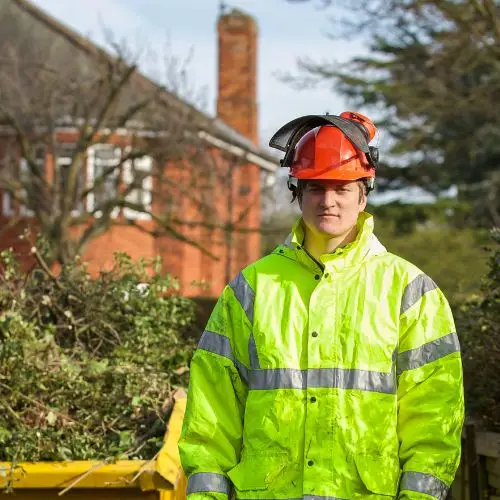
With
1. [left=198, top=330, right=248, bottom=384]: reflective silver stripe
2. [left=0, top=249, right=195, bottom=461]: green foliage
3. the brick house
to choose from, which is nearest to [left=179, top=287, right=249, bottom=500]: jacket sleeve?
[left=198, top=330, right=248, bottom=384]: reflective silver stripe

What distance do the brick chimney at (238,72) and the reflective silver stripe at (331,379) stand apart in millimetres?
25008

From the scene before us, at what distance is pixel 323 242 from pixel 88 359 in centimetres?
263

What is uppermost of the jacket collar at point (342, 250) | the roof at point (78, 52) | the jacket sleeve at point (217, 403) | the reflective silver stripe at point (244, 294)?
the roof at point (78, 52)

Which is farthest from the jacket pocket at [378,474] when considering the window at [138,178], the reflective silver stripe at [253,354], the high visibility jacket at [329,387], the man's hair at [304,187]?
the window at [138,178]

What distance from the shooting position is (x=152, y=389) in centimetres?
574

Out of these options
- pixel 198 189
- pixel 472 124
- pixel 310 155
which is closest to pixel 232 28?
pixel 472 124

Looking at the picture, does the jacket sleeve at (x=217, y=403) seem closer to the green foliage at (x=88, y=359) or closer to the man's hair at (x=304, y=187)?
the man's hair at (x=304, y=187)

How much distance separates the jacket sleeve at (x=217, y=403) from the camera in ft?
11.5

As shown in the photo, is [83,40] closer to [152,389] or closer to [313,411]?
[152,389]

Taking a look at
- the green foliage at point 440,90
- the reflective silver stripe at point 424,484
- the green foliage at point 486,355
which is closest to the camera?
the reflective silver stripe at point 424,484

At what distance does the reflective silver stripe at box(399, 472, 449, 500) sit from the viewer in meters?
3.33

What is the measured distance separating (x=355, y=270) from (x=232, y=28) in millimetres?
26244

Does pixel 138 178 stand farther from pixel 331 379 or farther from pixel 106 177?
pixel 331 379

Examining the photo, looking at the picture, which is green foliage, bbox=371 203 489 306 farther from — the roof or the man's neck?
the man's neck
